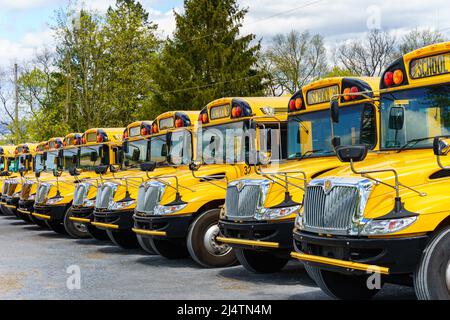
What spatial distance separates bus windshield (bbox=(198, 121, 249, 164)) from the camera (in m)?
10.7

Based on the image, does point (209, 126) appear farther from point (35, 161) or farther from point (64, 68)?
point (64, 68)

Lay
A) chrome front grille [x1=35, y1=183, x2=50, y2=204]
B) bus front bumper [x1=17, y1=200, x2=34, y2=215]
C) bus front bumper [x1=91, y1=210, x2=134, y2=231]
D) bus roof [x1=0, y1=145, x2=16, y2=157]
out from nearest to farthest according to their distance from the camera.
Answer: bus front bumper [x1=91, y1=210, x2=134, y2=231] → chrome front grille [x1=35, y1=183, x2=50, y2=204] → bus front bumper [x1=17, y1=200, x2=34, y2=215] → bus roof [x1=0, y1=145, x2=16, y2=157]

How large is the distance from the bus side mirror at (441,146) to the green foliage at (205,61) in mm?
30510

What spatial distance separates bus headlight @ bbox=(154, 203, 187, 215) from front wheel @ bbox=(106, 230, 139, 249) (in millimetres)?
2511

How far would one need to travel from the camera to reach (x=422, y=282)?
234 inches

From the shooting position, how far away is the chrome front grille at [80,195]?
14070mm

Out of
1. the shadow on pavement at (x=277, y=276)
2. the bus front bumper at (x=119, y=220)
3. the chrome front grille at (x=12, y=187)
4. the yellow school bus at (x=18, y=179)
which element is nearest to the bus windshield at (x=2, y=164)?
the yellow school bus at (x=18, y=179)

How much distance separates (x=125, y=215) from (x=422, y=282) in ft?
22.6

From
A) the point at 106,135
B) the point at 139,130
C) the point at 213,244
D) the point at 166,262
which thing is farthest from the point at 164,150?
the point at 106,135

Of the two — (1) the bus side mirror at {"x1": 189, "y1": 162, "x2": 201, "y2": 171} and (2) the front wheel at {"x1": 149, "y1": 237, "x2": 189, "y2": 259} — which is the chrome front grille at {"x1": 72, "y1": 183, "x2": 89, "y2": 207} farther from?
(1) the bus side mirror at {"x1": 189, "y1": 162, "x2": 201, "y2": 171}

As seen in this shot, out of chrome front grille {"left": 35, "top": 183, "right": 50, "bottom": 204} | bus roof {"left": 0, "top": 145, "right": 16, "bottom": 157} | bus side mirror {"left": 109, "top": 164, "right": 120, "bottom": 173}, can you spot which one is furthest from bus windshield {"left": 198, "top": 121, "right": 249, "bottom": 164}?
bus roof {"left": 0, "top": 145, "right": 16, "bottom": 157}

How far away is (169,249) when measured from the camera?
Answer: 11.3 meters

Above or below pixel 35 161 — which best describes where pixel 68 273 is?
below
